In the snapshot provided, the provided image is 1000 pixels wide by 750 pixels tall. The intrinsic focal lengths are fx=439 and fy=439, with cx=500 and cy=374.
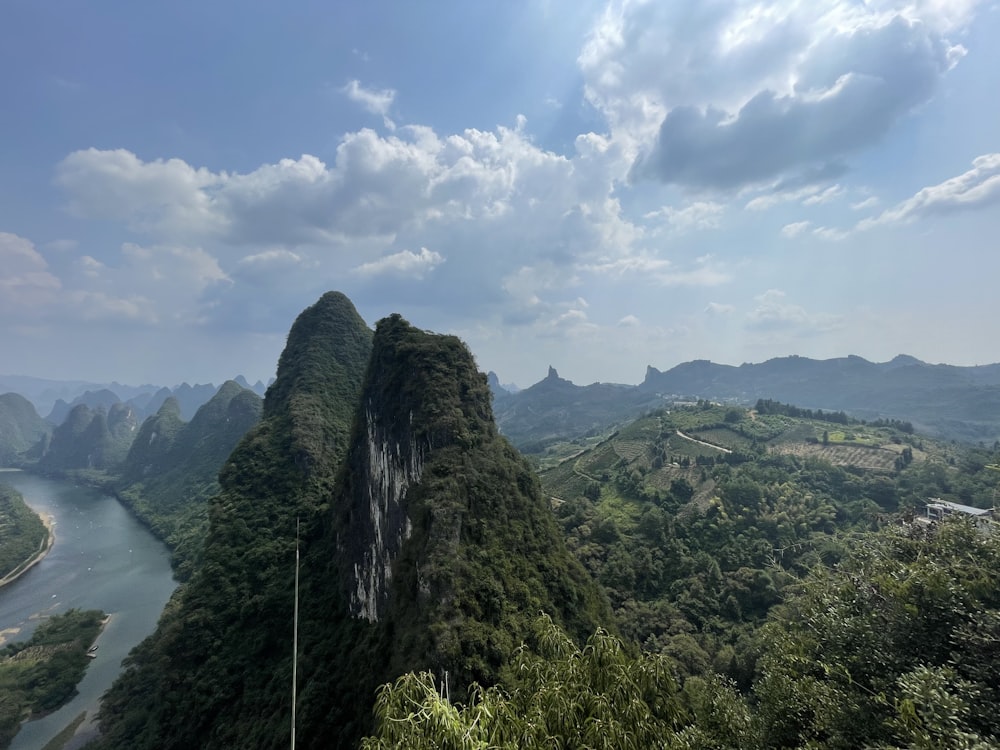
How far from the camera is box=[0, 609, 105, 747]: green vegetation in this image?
3330cm

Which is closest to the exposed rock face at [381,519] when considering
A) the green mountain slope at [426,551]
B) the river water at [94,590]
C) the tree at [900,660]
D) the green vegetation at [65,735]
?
the green mountain slope at [426,551]

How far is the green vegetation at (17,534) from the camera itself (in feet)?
214

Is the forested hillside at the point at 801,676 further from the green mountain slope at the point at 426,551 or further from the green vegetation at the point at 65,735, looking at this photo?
the green vegetation at the point at 65,735

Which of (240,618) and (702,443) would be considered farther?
(702,443)

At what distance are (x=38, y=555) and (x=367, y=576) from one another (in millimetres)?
79406

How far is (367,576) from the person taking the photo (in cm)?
2794

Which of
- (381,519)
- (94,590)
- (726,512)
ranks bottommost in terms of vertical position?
(94,590)

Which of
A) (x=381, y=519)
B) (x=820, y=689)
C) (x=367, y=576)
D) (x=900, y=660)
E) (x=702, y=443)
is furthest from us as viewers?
(x=702, y=443)

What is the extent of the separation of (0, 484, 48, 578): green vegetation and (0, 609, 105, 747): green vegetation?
31.9 m

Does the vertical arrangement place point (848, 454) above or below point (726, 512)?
above

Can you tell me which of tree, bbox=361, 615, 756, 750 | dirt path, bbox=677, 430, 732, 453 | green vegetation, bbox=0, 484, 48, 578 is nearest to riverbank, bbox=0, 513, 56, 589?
green vegetation, bbox=0, 484, 48, 578

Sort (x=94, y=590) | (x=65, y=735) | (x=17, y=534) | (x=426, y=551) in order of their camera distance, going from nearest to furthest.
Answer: (x=426, y=551), (x=65, y=735), (x=94, y=590), (x=17, y=534)

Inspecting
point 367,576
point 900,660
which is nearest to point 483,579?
point 367,576

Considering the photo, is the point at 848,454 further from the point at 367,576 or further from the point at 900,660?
the point at 900,660
